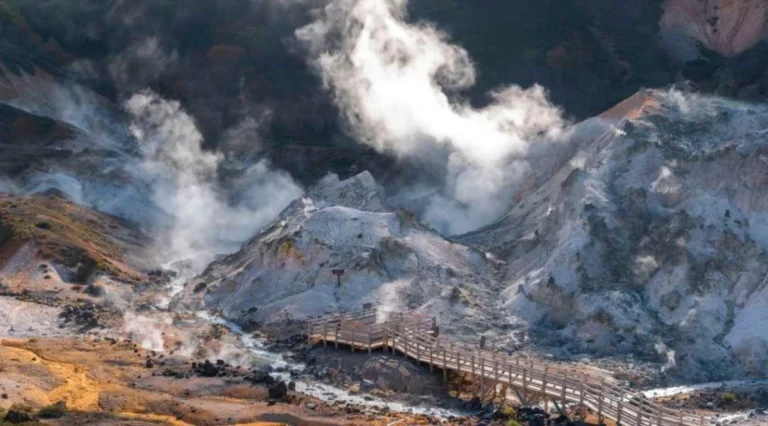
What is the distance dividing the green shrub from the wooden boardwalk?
10.7 m

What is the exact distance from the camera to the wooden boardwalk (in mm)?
27531

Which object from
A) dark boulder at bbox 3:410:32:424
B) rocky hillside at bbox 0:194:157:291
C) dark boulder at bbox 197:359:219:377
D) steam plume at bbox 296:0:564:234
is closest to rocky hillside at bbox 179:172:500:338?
rocky hillside at bbox 0:194:157:291

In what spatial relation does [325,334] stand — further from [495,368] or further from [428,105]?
[428,105]

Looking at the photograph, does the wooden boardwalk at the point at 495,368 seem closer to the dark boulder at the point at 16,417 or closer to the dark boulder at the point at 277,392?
the dark boulder at the point at 277,392

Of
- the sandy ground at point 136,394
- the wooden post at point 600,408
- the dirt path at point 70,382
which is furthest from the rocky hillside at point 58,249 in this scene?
the wooden post at point 600,408

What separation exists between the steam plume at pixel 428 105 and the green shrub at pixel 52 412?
1127 inches

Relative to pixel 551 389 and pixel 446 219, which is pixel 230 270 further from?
pixel 551 389

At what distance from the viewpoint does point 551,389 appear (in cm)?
2983

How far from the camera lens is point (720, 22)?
80875 mm

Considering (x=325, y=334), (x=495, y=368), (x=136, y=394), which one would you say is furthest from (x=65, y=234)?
(x=495, y=368)

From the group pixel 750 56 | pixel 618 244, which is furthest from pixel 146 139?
pixel 618 244

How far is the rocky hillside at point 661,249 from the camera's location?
1410 inches

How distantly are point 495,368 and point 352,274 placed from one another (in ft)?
38.7

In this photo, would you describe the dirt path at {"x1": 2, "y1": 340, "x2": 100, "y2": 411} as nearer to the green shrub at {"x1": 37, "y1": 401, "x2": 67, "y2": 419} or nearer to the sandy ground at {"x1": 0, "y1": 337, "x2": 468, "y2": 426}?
the sandy ground at {"x1": 0, "y1": 337, "x2": 468, "y2": 426}
